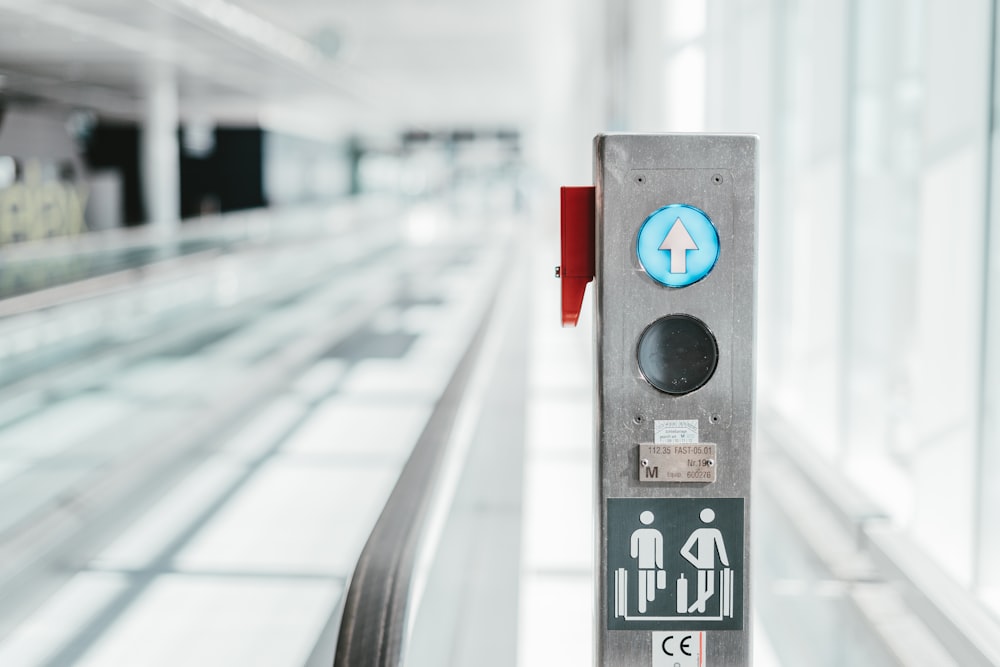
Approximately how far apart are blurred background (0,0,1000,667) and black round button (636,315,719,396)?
90 cm

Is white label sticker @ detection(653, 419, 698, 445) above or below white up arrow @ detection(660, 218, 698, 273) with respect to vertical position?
below

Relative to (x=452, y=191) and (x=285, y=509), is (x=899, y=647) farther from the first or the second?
(x=452, y=191)

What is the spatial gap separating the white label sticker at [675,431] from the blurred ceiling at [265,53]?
22.1 ft

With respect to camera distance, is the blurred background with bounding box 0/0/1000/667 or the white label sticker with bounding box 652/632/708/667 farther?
the blurred background with bounding box 0/0/1000/667

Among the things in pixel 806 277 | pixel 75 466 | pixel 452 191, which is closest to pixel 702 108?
pixel 806 277

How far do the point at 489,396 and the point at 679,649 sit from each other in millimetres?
4733

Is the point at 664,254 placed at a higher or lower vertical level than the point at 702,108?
lower

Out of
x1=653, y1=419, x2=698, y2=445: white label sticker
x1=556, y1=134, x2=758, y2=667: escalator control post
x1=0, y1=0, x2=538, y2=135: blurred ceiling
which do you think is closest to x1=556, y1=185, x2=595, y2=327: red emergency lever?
x1=556, y1=134, x2=758, y2=667: escalator control post

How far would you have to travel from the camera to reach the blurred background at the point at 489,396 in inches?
118

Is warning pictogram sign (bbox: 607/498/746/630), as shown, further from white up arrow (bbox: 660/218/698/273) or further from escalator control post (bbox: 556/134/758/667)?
white up arrow (bbox: 660/218/698/273)

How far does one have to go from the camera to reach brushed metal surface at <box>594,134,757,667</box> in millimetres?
1739

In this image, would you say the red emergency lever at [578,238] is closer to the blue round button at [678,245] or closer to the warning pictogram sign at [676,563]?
the blue round button at [678,245]

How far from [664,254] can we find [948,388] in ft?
5.89

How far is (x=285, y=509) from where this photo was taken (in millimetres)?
4586
